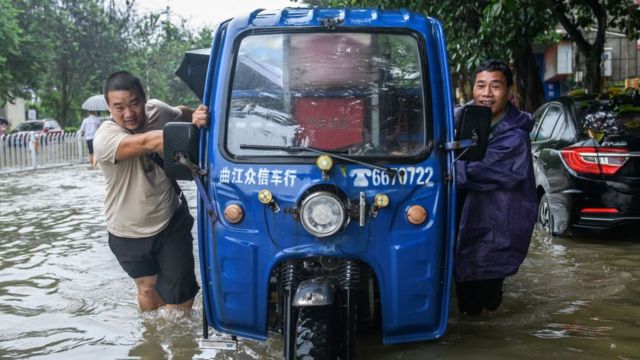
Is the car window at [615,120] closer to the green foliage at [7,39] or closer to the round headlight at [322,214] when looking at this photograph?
the round headlight at [322,214]

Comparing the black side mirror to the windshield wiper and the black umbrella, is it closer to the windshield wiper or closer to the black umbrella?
the windshield wiper

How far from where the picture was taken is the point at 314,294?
3467mm

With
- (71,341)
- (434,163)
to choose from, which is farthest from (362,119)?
(71,341)

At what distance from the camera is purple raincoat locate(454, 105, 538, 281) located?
14.6ft

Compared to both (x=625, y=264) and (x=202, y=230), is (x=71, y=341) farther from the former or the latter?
(x=625, y=264)

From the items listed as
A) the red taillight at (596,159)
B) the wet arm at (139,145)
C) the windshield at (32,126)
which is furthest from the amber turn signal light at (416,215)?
the windshield at (32,126)

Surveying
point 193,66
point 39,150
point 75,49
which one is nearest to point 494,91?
point 193,66

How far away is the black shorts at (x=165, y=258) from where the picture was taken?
467 cm

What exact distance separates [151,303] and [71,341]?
0.61 m

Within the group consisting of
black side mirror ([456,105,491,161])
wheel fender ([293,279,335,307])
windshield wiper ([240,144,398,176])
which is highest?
black side mirror ([456,105,491,161])

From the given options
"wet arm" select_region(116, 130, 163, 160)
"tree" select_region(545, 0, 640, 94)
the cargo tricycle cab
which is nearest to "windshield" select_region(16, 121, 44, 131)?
"tree" select_region(545, 0, 640, 94)

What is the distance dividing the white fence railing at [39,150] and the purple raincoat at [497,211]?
1659 centimetres

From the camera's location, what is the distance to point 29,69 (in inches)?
1080

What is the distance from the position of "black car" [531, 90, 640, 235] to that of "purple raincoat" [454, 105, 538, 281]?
2727 mm
